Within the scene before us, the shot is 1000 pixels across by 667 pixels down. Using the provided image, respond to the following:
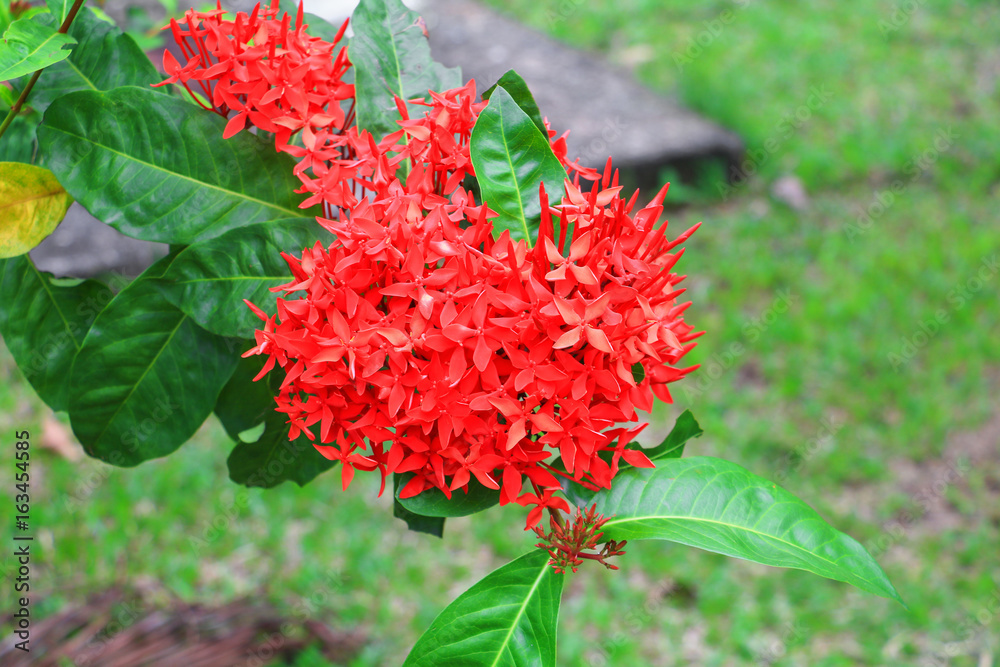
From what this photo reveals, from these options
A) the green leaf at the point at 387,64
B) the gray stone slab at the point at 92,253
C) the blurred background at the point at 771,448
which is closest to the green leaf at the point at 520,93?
the green leaf at the point at 387,64

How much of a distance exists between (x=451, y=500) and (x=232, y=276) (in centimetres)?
36

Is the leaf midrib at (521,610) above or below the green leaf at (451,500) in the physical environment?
below

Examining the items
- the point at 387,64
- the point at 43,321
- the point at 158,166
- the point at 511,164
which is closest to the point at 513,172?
the point at 511,164

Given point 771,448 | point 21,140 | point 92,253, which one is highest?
point 21,140

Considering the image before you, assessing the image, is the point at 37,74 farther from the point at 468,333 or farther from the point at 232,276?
the point at 468,333

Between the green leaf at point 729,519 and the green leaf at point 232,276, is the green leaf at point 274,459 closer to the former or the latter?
the green leaf at point 232,276

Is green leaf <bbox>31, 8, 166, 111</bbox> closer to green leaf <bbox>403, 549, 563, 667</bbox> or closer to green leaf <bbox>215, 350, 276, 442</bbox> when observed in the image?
green leaf <bbox>215, 350, 276, 442</bbox>

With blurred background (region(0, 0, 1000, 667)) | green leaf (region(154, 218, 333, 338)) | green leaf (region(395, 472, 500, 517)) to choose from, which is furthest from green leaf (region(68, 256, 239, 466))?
blurred background (region(0, 0, 1000, 667))

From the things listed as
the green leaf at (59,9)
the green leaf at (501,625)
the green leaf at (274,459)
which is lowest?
the green leaf at (274,459)

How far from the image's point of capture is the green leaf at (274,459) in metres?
1.05

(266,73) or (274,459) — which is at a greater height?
(266,73)

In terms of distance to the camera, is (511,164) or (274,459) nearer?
(511,164)

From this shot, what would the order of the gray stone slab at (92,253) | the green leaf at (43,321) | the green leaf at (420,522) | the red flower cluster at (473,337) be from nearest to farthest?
the red flower cluster at (473,337) → the green leaf at (420,522) → the green leaf at (43,321) → the gray stone slab at (92,253)

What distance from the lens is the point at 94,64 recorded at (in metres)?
1.02
